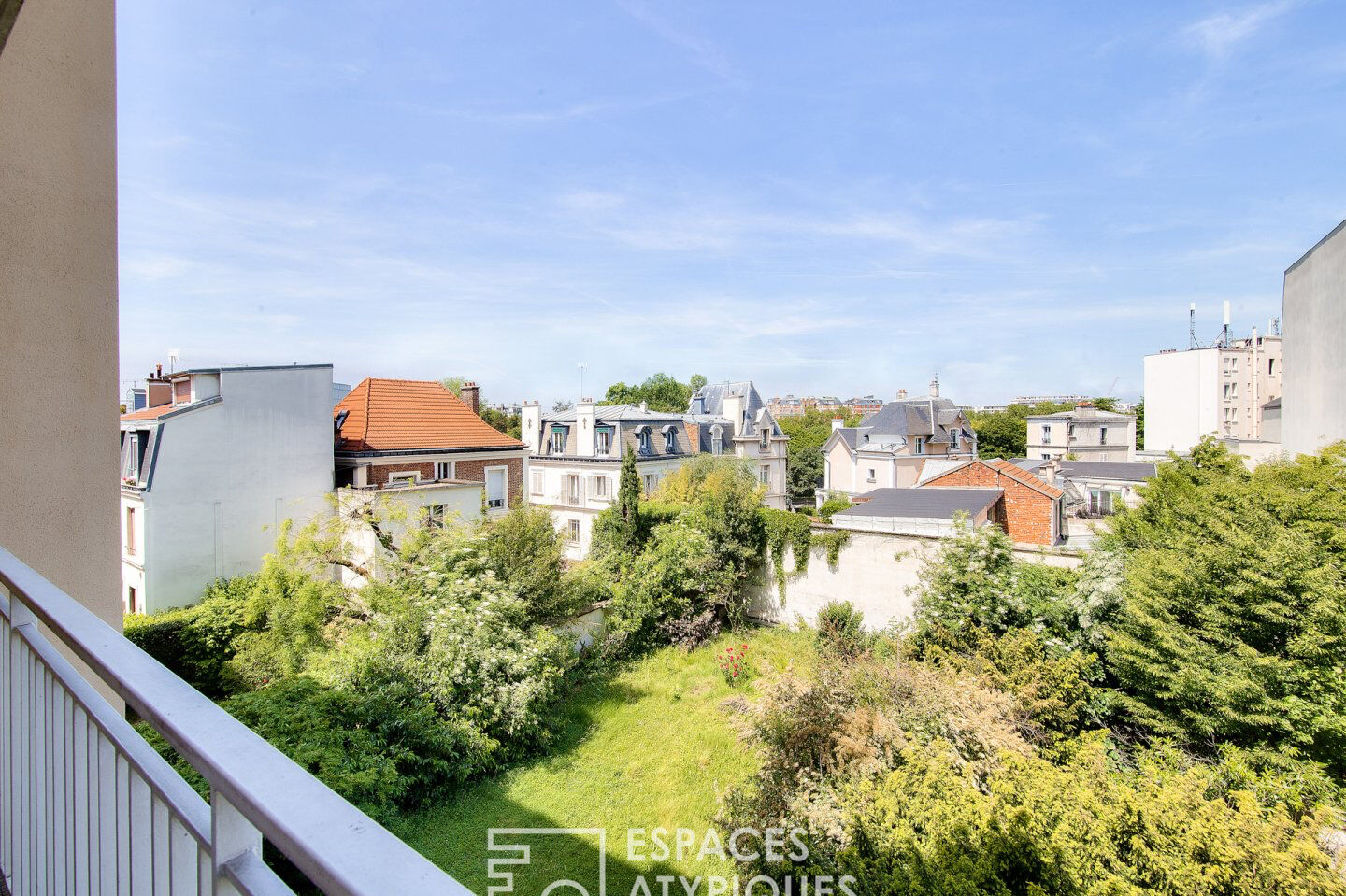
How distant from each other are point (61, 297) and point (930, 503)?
12.9 metres

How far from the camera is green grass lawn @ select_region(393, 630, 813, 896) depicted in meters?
5.76

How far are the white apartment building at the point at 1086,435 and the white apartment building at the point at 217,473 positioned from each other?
90.0 feet

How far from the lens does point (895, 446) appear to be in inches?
950

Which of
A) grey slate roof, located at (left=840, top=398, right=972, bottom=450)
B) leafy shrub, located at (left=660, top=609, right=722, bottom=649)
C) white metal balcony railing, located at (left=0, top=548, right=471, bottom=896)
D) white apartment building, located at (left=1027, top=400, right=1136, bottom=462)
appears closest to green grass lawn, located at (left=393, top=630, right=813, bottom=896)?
leafy shrub, located at (left=660, top=609, right=722, bottom=649)

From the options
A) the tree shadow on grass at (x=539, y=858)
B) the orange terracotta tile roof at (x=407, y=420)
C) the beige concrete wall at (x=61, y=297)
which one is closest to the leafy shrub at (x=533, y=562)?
the tree shadow on grass at (x=539, y=858)

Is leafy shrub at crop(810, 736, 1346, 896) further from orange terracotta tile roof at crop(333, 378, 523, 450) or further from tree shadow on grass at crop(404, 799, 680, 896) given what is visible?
orange terracotta tile roof at crop(333, 378, 523, 450)

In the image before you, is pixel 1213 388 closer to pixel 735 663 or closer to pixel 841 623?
pixel 841 623

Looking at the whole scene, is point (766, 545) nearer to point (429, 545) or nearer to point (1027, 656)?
point (1027, 656)

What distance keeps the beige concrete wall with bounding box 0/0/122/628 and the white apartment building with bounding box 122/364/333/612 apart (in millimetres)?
9241

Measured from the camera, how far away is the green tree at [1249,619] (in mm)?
5797

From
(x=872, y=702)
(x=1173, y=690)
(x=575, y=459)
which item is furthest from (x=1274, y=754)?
(x=575, y=459)

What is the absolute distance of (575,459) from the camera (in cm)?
1958

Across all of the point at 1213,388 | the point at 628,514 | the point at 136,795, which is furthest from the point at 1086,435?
the point at 136,795

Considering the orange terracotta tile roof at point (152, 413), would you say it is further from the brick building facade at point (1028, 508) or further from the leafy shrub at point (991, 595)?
the brick building facade at point (1028, 508)
